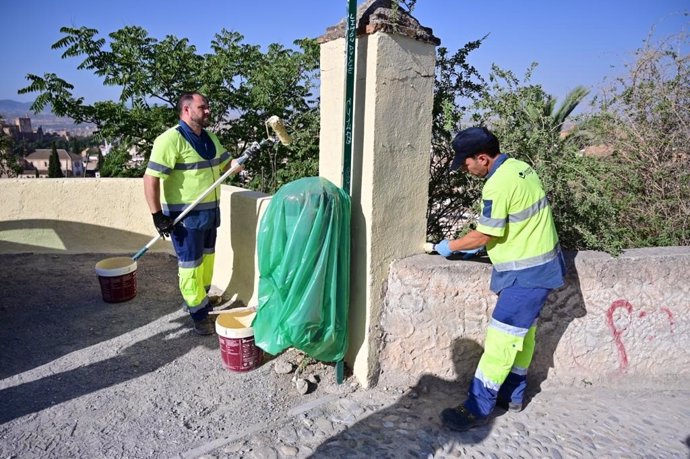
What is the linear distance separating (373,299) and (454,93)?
1986mm

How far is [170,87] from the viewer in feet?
21.1

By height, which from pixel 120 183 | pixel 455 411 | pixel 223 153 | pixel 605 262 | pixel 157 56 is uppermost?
pixel 157 56

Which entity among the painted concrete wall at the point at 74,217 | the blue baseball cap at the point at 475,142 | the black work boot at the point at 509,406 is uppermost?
the blue baseball cap at the point at 475,142

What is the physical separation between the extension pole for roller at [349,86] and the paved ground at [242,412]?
1368 mm

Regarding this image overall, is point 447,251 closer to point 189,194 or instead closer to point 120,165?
point 189,194

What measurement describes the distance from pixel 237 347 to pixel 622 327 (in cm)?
255

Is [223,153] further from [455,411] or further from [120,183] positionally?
[455,411]

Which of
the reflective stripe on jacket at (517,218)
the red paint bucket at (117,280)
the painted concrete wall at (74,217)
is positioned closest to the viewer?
the reflective stripe on jacket at (517,218)

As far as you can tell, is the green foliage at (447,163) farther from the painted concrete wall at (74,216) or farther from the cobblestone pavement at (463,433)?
the painted concrete wall at (74,216)

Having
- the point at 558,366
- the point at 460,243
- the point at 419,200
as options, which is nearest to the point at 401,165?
the point at 419,200

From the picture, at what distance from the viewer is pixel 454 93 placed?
3840 millimetres

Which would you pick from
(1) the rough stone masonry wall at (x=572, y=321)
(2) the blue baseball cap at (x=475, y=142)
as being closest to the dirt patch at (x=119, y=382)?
(1) the rough stone masonry wall at (x=572, y=321)

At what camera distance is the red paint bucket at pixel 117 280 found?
4.16 m

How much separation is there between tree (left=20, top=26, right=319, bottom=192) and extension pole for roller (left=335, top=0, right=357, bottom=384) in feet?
10.6
